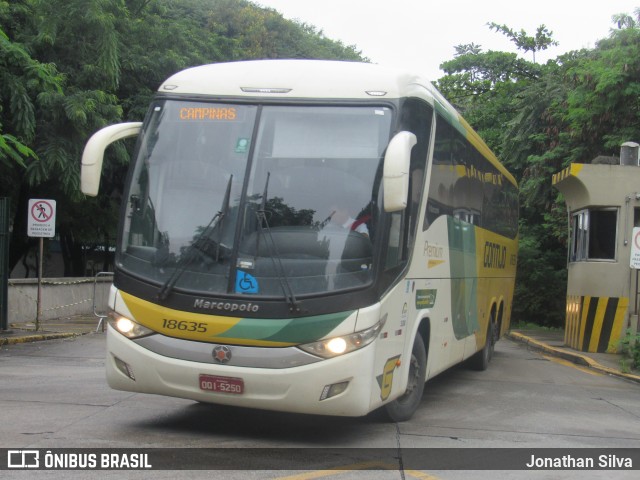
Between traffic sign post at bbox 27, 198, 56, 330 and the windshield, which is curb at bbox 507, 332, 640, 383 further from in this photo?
traffic sign post at bbox 27, 198, 56, 330

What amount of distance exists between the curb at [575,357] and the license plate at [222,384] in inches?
347

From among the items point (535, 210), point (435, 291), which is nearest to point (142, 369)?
point (435, 291)

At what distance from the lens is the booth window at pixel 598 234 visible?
1666cm

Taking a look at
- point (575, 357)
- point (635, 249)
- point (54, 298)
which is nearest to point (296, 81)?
point (635, 249)

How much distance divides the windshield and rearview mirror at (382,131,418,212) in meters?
0.46

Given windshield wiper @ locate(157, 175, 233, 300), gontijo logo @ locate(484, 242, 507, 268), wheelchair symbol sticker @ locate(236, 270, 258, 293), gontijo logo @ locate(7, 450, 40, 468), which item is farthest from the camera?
gontijo logo @ locate(484, 242, 507, 268)

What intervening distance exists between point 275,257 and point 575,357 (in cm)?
1136

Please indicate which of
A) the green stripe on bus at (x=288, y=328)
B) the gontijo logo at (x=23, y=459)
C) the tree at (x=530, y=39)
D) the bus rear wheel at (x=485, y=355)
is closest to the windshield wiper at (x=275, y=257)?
the green stripe on bus at (x=288, y=328)

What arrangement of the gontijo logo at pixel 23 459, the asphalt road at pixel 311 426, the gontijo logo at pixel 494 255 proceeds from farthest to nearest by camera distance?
the gontijo logo at pixel 494 255, the asphalt road at pixel 311 426, the gontijo logo at pixel 23 459

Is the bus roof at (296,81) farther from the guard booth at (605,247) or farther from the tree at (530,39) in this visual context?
the tree at (530,39)

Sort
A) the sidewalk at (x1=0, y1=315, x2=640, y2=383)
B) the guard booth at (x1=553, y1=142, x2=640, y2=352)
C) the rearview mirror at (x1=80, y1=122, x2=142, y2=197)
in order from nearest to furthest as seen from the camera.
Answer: the rearview mirror at (x1=80, y1=122, x2=142, y2=197), the sidewalk at (x1=0, y1=315, x2=640, y2=383), the guard booth at (x1=553, y1=142, x2=640, y2=352)

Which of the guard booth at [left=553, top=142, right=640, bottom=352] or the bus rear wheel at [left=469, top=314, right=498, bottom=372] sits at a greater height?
the guard booth at [left=553, top=142, right=640, bottom=352]

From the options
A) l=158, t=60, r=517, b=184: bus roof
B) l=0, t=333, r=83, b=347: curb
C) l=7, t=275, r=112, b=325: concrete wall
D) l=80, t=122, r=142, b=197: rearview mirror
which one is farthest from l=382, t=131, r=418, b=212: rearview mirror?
l=7, t=275, r=112, b=325: concrete wall

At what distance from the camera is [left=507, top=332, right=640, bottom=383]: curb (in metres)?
13.9
